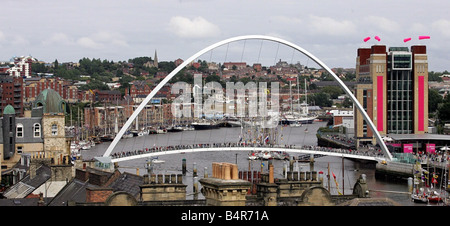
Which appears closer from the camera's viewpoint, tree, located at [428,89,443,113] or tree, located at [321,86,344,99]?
tree, located at [428,89,443,113]

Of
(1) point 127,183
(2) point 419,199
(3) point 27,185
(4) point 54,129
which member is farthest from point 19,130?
(2) point 419,199

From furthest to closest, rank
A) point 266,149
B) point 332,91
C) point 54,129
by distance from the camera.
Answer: point 332,91 < point 266,149 < point 54,129

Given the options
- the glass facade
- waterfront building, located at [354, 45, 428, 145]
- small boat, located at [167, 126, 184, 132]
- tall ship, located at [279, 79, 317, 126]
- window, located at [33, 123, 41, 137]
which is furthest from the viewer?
small boat, located at [167, 126, 184, 132]

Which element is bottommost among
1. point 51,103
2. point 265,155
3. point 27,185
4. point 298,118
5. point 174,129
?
point 265,155

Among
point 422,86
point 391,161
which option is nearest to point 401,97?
point 422,86

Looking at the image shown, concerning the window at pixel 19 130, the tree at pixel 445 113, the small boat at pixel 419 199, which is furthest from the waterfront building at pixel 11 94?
the small boat at pixel 419 199

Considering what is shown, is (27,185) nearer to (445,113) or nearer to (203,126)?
(445,113)

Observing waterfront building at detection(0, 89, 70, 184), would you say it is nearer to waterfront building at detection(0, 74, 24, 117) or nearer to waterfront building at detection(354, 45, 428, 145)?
waterfront building at detection(354, 45, 428, 145)

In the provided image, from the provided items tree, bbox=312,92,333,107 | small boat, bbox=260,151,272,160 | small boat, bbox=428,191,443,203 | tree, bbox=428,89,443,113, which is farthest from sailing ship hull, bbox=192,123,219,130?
small boat, bbox=428,191,443,203
